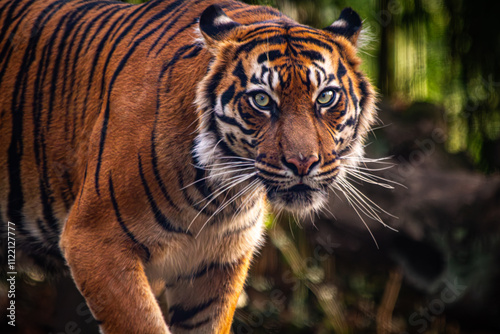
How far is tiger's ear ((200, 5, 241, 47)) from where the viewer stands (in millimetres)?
1977

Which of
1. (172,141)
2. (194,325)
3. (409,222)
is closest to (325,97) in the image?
(172,141)

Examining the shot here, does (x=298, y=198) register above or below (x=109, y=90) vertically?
below

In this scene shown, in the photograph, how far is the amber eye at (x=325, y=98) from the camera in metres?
1.91

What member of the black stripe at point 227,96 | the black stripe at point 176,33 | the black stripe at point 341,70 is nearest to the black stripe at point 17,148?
the black stripe at point 176,33

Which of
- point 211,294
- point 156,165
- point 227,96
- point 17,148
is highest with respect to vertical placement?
point 227,96

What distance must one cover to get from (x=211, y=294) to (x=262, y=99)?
100 cm

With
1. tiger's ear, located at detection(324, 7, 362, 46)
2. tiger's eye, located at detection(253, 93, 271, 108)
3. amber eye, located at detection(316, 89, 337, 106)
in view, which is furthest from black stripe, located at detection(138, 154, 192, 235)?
tiger's ear, located at detection(324, 7, 362, 46)

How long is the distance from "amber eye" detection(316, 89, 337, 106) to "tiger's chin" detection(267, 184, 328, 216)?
29 centimetres

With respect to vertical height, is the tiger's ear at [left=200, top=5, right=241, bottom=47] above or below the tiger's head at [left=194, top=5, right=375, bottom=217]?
above

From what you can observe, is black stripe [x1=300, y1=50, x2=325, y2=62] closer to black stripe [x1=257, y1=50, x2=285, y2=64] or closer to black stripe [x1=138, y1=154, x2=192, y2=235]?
black stripe [x1=257, y1=50, x2=285, y2=64]

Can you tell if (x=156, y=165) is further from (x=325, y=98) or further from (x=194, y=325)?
(x=194, y=325)

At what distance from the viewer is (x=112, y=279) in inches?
81.6

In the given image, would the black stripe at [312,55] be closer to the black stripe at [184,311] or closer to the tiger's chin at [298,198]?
the tiger's chin at [298,198]

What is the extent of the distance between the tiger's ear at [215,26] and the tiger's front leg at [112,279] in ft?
2.51
